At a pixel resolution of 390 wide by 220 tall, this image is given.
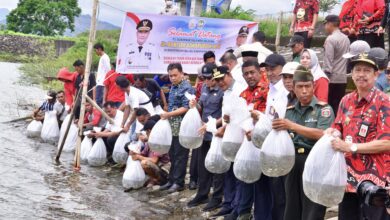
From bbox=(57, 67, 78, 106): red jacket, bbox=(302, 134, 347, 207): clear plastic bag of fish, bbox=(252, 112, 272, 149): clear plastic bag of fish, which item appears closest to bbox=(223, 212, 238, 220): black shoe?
bbox=(252, 112, 272, 149): clear plastic bag of fish

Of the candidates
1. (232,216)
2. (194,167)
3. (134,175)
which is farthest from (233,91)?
(134,175)

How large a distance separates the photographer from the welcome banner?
5799 mm

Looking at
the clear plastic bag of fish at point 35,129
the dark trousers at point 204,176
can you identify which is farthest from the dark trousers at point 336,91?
the clear plastic bag of fish at point 35,129

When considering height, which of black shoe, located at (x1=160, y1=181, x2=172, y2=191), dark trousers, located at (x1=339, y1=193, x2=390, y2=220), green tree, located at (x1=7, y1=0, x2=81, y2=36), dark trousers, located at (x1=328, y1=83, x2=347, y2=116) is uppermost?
green tree, located at (x1=7, y1=0, x2=81, y2=36)

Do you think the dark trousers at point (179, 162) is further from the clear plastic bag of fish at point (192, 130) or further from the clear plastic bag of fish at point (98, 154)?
the clear plastic bag of fish at point (98, 154)

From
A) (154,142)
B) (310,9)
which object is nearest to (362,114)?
(154,142)

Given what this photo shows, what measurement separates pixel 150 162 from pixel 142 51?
2.16 metres

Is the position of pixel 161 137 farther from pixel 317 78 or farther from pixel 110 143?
pixel 110 143

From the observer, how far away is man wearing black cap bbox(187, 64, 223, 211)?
6.61 m

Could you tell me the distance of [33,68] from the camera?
29.3 m

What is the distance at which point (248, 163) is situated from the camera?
210 inches

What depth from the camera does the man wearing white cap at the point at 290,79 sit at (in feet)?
15.7

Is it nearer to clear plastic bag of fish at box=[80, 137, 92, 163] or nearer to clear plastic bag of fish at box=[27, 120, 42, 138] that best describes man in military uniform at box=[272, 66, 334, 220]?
clear plastic bag of fish at box=[80, 137, 92, 163]

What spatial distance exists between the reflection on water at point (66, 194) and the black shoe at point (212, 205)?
137mm
